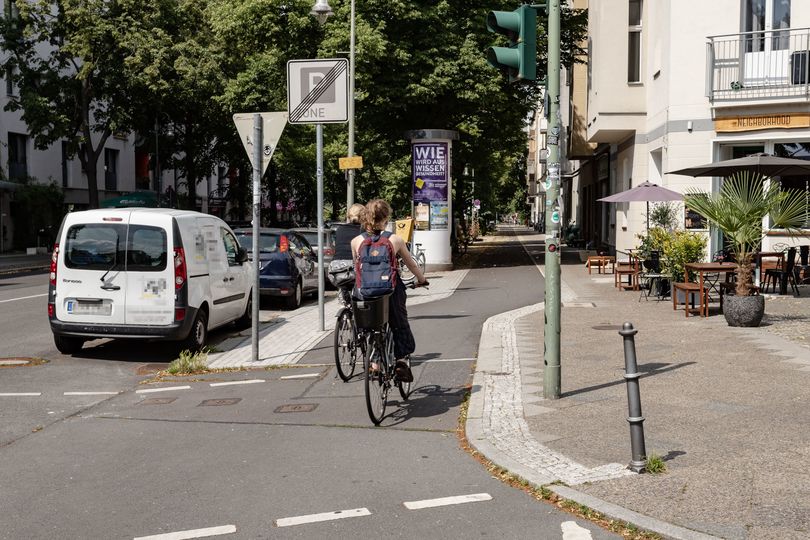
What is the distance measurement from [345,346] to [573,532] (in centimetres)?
470

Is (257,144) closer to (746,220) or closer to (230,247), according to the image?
(230,247)

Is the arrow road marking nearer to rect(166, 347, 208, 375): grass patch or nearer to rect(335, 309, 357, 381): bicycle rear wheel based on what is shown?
rect(166, 347, 208, 375): grass patch

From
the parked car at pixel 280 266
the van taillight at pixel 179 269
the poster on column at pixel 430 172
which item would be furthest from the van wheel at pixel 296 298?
the poster on column at pixel 430 172

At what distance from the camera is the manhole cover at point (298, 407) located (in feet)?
24.9

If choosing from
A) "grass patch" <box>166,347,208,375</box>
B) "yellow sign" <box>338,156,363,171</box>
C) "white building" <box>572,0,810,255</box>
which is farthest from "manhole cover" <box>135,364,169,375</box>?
"white building" <box>572,0,810,255</box>

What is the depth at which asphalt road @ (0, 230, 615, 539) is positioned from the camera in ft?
15.2

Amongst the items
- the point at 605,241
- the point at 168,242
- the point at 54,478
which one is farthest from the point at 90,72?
the point at 54,478

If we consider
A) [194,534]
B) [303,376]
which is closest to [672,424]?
[194,534]

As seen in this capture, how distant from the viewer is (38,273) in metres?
28.3

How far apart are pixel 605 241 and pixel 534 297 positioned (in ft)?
48.5

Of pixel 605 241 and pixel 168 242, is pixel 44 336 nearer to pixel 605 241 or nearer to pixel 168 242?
pixel 168 242

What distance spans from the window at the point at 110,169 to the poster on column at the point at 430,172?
3132 cm

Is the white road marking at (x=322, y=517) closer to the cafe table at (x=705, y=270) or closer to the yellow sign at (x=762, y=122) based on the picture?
the cafe table at (x=705, y=270)

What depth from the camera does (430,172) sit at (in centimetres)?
2683
